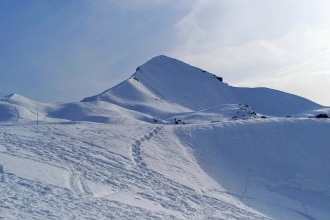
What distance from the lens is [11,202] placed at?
12.0 metres

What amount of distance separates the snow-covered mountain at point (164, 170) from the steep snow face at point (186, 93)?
28780 mm

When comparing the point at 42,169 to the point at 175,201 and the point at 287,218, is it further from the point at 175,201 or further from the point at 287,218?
the point at 287,218

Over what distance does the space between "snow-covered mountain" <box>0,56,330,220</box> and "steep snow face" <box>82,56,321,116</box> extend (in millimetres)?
28780

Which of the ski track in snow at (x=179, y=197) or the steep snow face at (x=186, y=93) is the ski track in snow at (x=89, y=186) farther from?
the steep snow face at (x=186, y=93)

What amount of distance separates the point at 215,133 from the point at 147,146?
300 inches

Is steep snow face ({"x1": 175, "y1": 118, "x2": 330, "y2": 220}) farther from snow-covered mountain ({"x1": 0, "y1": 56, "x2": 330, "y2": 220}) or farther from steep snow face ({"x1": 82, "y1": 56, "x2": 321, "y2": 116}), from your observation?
steep snow face ({"x1": 82, "y1": 56, "x2": 321, "y2": 116})

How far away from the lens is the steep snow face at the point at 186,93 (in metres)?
73.2

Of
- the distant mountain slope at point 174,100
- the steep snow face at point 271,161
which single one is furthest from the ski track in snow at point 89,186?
the distant mountain slope at point 174,100

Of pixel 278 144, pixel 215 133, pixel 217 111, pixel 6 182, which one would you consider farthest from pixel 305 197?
pixel 217 111

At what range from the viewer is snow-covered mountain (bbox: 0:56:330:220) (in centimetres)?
1392

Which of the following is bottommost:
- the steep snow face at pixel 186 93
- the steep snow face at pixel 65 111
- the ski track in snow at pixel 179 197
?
the ski track in snow at pixel 179 197

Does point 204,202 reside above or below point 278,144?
below

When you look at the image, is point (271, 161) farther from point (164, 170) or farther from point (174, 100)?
point (174, 100)

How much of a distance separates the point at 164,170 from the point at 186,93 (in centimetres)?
6547
